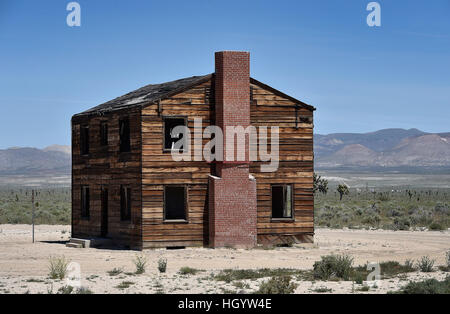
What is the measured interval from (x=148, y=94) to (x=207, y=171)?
162 inches

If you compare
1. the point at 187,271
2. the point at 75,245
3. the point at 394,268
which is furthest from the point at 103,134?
the point at 394,268

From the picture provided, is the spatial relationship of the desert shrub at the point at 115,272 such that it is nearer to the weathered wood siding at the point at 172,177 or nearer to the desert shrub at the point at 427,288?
the weathered wood siding at the point at 172,177

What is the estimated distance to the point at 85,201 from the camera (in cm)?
2873

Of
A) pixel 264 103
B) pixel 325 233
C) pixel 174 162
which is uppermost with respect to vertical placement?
pixel 264 103

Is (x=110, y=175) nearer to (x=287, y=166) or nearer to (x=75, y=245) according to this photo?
(x=75, y=245)

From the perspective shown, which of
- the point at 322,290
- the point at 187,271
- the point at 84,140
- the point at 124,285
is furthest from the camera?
the point at 84,140

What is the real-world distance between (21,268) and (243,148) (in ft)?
27.0

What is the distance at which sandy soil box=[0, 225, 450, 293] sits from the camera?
15.7 metres

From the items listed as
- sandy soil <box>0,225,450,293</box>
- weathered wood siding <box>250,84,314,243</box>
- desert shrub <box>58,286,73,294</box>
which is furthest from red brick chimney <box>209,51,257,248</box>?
desert shrub <box>58,286,73,294</box>

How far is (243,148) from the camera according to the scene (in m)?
24.5

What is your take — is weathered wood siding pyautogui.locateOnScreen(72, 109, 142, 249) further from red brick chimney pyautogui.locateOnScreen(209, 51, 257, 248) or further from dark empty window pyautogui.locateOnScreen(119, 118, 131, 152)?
red brick chimney pyautogui.locateOnScreen(209, 51, 257, 248)

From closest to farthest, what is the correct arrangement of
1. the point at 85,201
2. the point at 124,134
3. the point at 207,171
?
the point at 207,171 → the point at 124,134 → the point at 85,201

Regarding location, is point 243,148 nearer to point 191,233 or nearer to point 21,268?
point 191,233
